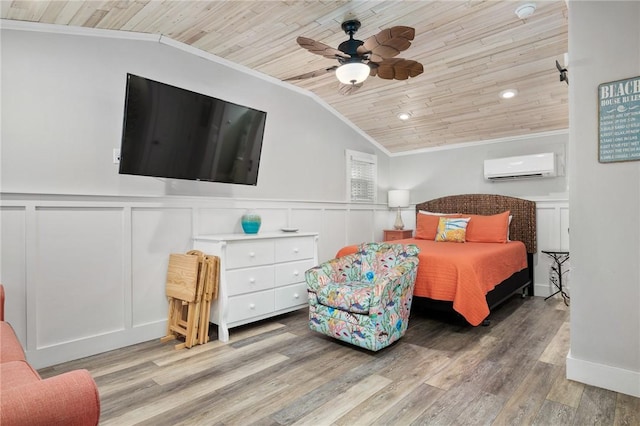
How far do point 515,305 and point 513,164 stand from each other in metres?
1.83

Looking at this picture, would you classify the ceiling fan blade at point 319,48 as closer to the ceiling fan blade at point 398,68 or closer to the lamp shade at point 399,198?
the ceiling fan blade at point 398,68

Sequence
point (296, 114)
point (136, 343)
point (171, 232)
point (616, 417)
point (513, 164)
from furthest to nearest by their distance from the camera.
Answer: point (513, 164) < point (296, 114) < point (171, 232) < point (136, 343) < point (616, 417)

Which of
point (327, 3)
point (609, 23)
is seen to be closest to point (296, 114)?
point (327, 3)

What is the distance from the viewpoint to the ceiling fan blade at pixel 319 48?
2.49 meters

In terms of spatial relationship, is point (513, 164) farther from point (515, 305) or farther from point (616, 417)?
point (616, 417)

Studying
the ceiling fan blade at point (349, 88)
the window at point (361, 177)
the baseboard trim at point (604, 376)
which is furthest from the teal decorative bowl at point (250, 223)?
the baseboard trim at point (604, 376)

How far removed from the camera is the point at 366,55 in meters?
2.72

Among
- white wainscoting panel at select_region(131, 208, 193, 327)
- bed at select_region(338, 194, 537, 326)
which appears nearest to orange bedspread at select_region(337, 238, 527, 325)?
bed at select_region(338, 194, 537, 326)

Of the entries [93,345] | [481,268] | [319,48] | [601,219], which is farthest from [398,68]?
[93,345]

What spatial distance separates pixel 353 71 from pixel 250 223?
1781 mm

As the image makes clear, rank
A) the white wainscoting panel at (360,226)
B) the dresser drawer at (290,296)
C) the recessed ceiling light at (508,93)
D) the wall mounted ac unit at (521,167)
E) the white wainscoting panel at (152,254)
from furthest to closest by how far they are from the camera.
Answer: the white wainscoting panel at (360,226)
the wall mounted ac unit at (521,167)
the recessed ceiling light at (508,93)
the dresser drawer at (290,296)
the white wainscoting panel at (152,254)

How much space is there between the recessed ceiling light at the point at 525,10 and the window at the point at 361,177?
2.77 meters

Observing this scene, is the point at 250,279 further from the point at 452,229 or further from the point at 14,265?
the point at 452,229

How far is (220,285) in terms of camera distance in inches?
124
